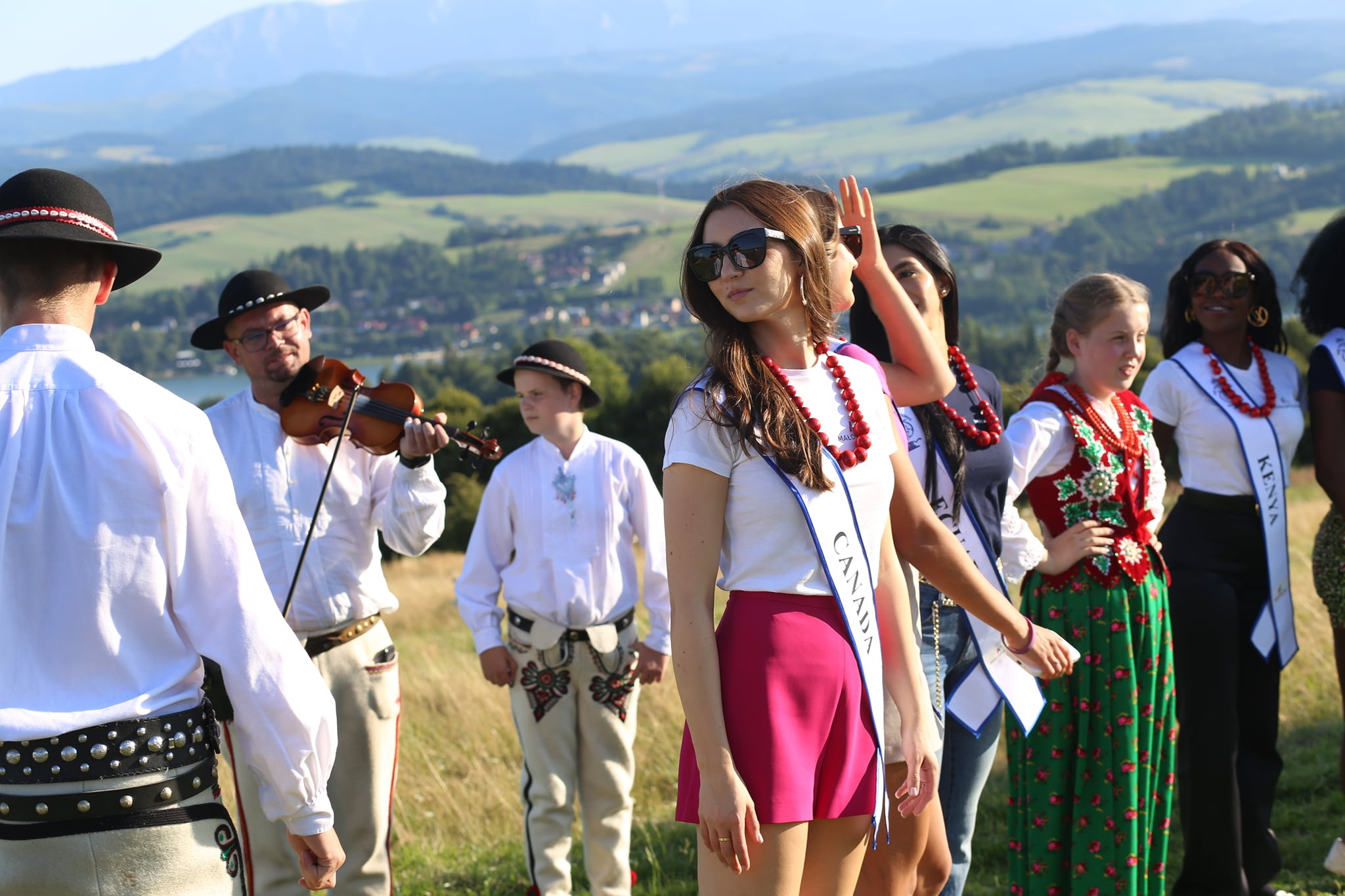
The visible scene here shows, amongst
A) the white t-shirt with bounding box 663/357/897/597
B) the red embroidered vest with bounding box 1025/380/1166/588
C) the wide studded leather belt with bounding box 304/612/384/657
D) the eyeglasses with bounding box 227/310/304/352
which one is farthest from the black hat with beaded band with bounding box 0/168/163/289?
the red embroidered vest with bounding box 1025/380/1166/588

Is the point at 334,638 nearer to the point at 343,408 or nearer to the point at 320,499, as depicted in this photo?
the point at 320,499

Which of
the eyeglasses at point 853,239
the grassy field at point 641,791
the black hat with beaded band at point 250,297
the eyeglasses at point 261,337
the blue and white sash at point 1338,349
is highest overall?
the eyeglasses at point 853,239

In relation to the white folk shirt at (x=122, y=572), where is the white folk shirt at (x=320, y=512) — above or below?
below

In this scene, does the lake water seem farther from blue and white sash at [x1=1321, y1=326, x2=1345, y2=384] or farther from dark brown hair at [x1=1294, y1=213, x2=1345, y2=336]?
blue and white sash at [x1=1321, y1=326, x2=1345, y2=384]

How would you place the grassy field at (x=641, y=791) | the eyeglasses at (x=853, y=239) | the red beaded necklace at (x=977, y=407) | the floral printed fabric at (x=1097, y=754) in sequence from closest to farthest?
the eyeglasses at (x=853, y=239)
the red beaded necklace at (x=977, y=407)
the floral printed fabric at (x=1097, y=754)
the grassy field at (x=641, y=791)

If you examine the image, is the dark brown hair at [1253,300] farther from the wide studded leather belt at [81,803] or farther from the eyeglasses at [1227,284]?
the wide studded leather belt at [81,803]

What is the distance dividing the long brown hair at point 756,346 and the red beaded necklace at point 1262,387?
2.54 meters

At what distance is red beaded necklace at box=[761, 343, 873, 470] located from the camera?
250 centimetres

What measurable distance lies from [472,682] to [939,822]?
5.34 metres

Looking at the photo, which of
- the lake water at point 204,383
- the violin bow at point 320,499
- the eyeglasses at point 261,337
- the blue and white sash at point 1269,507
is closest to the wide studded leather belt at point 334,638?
the violin bow at point 320,499

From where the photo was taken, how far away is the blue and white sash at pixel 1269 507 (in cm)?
444

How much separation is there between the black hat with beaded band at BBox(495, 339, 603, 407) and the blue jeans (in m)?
1.85

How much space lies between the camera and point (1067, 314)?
4.22m

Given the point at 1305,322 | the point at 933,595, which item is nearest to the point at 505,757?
the point at 933,595
